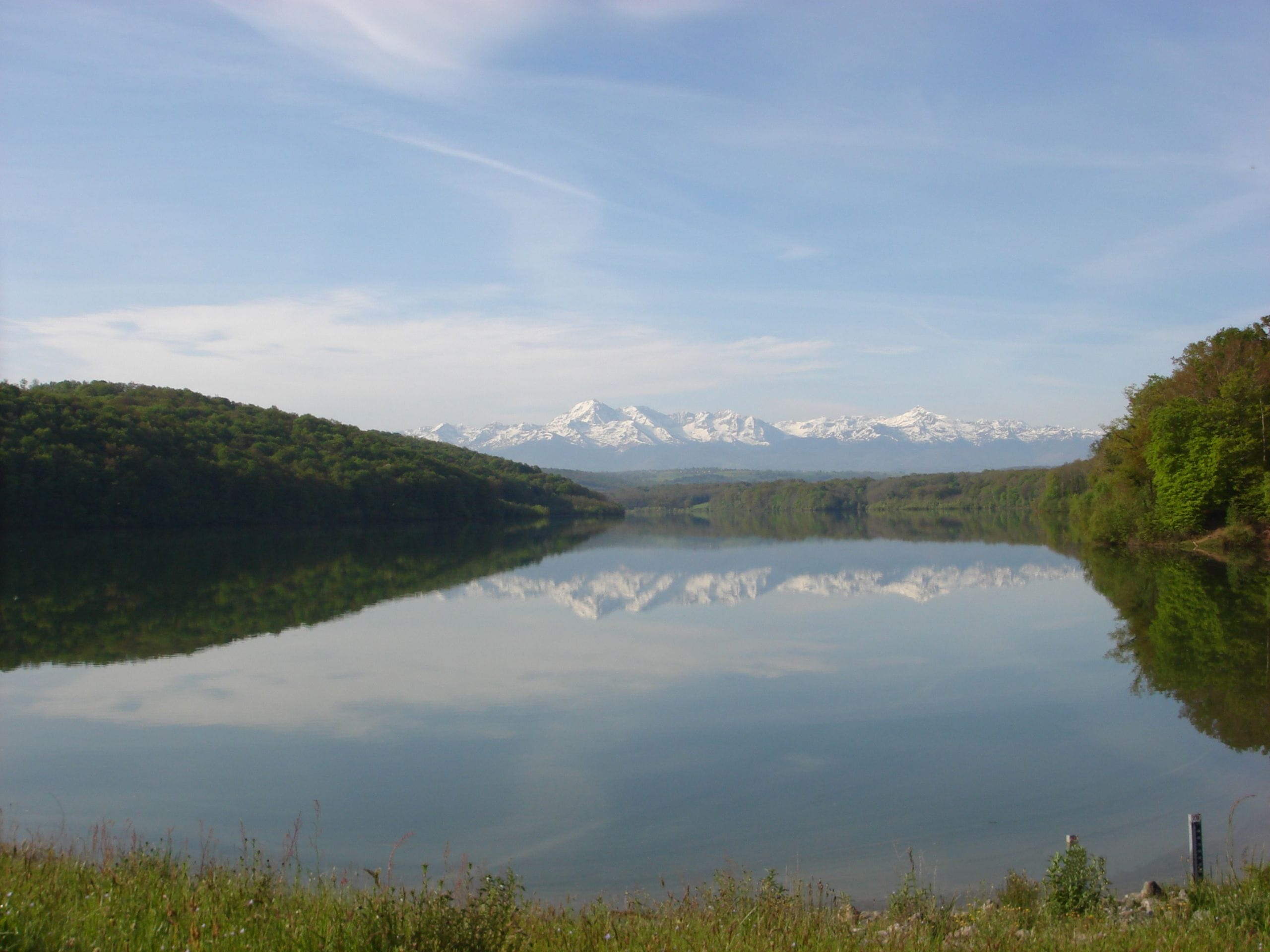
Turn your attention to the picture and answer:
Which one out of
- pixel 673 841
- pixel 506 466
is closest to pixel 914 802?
pixel 673 841

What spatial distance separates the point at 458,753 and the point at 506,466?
300 feet

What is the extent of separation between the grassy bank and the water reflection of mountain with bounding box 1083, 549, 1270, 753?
21.8 feet

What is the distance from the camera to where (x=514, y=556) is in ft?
141

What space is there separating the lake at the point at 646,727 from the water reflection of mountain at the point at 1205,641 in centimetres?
10

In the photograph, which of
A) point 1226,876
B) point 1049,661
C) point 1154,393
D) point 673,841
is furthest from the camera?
point 1154,393

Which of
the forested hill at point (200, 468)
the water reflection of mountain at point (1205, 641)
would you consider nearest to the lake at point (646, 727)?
the water reflection of mountain at point (1205, 641)

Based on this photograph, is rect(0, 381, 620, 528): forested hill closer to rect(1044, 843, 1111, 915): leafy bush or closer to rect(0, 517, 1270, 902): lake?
rect(0, 517, 1270, 902): lake

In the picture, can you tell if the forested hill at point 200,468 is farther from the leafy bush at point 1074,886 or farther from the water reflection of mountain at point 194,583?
the leafy bush at point 1074,886

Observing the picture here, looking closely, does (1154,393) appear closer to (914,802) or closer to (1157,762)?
(1157,762)

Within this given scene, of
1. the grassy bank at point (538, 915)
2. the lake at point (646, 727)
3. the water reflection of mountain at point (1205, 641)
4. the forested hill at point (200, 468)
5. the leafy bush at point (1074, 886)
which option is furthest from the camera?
the forested hill at point (200, 468)

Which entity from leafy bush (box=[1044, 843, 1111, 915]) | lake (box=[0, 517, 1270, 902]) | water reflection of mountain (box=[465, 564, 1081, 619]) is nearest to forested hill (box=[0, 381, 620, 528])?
lake (box=[0, 517, 1270, 902])

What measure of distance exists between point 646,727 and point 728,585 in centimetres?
1908

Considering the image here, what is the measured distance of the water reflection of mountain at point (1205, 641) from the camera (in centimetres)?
1273

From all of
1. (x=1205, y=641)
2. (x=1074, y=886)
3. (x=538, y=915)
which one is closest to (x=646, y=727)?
(x=1074, y=886)
